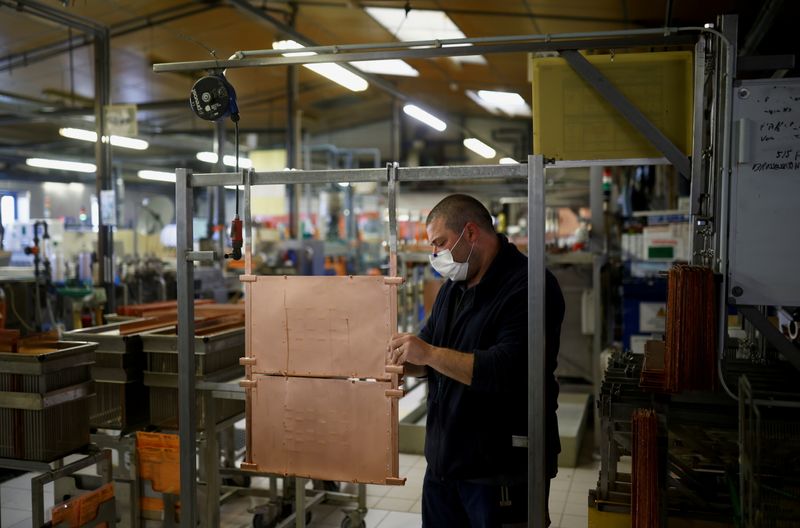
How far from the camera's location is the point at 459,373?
2.31m

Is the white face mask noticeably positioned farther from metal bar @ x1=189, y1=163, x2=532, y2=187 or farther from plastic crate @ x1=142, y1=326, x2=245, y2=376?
plastic crate @ x1=142, y1=326, x2=245, y2=376

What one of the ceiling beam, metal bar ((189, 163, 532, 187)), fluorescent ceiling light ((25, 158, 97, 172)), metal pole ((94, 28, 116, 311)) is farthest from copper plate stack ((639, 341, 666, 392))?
fluorescent ceiling light ((25, 158, 97, 172))

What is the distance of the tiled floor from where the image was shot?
450 cm

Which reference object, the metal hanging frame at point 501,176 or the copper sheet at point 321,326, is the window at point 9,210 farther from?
the copper sheet at point 321,326

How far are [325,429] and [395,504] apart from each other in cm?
241

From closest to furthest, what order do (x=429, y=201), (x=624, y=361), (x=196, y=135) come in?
(x=624, y=361) < (x=196, y=135) < (x=429, y=201)

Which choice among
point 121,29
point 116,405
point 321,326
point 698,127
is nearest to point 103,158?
point 121,29

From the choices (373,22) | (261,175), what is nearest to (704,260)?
(261,175)

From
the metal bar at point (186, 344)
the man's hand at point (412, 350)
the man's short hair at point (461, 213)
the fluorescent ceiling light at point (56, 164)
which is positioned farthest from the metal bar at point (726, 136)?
the fluorescent ceiling light at point (56, 164)

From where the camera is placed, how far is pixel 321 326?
8.71 feet

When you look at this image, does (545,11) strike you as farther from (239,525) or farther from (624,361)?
(239,525)

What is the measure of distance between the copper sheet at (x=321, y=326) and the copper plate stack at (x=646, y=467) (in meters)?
0.94

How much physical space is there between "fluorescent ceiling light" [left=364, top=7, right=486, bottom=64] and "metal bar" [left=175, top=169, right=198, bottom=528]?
5.55 meters

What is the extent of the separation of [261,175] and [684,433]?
6.46ft
